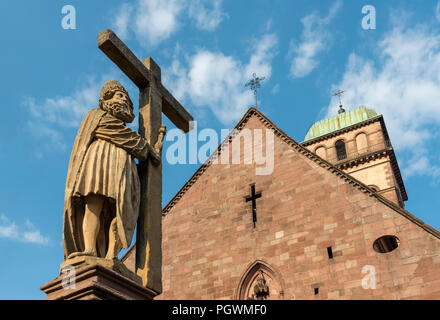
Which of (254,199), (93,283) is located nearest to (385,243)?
(254,199)

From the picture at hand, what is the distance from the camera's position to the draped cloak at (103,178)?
4.55 m

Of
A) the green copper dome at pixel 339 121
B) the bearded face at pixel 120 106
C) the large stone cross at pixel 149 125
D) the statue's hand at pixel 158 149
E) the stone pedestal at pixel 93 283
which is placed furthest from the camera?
the green copper dome at pixel 339 121

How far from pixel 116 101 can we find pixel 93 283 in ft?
6.72

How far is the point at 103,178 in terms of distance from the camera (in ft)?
15.3

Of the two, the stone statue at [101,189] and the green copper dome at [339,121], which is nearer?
the stone statue at [101,189]

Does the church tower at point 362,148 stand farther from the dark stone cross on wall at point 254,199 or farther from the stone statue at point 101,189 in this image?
the stone statue at point 101,189

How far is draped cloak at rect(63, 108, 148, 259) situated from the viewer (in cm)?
455

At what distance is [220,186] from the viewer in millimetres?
16781

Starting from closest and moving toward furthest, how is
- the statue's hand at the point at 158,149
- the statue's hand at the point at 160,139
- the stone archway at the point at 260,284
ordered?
the statue's hand at the point at 158,149, the statue's hand at the point at 160,139, the stone archway at the point at 260,284

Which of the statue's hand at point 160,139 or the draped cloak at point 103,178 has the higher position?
the statue's hand at point 160,139

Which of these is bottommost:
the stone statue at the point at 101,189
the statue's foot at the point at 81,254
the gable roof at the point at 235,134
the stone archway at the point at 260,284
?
the statue's foot at the point at 81,254

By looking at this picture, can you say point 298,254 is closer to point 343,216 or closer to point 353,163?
point 343,216

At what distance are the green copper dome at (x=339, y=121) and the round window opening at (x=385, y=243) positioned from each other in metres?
26.7

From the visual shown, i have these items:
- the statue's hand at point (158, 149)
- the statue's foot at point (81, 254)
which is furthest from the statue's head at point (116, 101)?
the statue's foot at point (81, 254)
